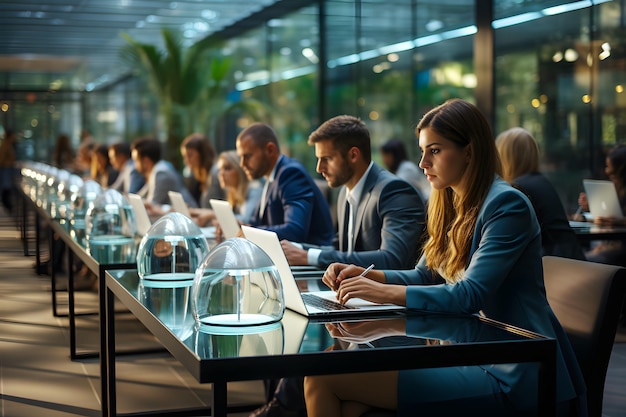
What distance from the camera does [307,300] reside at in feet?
9.14

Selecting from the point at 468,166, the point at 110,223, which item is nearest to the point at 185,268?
the point at 468,166

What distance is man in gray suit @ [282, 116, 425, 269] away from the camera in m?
3.71

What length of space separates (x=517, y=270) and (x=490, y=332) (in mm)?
329

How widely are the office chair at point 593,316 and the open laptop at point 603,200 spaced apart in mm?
3898

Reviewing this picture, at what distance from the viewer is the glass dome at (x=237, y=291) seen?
245cm

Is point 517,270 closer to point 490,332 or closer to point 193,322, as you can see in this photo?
point 490,332

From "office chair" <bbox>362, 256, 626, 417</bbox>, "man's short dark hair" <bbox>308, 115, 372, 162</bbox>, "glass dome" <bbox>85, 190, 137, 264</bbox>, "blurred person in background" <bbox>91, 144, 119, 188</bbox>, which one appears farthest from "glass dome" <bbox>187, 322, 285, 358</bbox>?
"blurred person in background" <bbox>91, 144, 119, 188</bbox>

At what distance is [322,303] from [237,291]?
1.08 feet

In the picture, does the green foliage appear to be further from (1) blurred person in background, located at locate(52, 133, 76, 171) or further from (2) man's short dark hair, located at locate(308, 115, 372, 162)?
(2) man's short dark hair, located at locate(308, 115, 372, 162)

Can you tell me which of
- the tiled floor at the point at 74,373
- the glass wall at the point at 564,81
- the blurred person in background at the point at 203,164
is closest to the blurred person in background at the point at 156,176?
the blurred person in background at the point at 203,164

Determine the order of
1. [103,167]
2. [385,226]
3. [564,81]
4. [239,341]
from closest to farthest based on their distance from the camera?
[239,341]
[385,226]
[564,81]
[103,167]

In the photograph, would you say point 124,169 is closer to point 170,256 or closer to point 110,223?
point 110,223

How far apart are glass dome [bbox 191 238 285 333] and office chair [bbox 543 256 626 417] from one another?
0.90 metres

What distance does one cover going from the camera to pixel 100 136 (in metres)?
25.0
